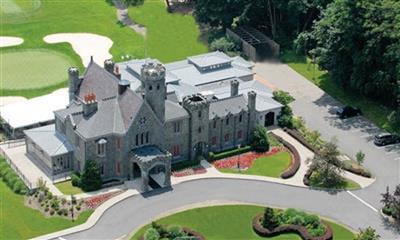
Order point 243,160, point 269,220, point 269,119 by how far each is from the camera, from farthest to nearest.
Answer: point 269,119
point 243,160
point 269,220

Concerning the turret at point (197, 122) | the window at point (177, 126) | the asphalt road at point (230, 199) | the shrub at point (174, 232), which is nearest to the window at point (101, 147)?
the asphalt road at point (230, 199)

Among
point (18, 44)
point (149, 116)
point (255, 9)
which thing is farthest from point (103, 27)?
point (149, 116)

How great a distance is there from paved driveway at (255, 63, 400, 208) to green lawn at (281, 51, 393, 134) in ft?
4.04

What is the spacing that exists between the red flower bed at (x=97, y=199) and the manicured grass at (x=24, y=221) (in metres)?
1.48

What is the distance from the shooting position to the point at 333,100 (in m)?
142

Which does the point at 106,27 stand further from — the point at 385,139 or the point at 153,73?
the point at 385,139

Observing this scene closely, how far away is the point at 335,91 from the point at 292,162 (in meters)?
26.3

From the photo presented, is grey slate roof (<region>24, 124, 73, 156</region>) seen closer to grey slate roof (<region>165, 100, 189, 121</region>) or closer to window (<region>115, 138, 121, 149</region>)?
window (<region>115, 138, 121, 149</region>)

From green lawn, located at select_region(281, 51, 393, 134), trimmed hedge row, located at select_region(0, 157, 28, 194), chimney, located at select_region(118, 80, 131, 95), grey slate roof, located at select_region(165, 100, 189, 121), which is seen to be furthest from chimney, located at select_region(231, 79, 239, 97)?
trimmed hedge row, located at select_region(0, 157, 28, 194)

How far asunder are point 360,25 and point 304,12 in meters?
24.7

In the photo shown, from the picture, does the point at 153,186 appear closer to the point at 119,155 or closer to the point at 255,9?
the point at 119,155

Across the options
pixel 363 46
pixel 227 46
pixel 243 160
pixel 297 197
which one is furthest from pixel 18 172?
pixel 363 46

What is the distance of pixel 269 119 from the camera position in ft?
433

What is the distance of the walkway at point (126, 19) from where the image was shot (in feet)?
556
